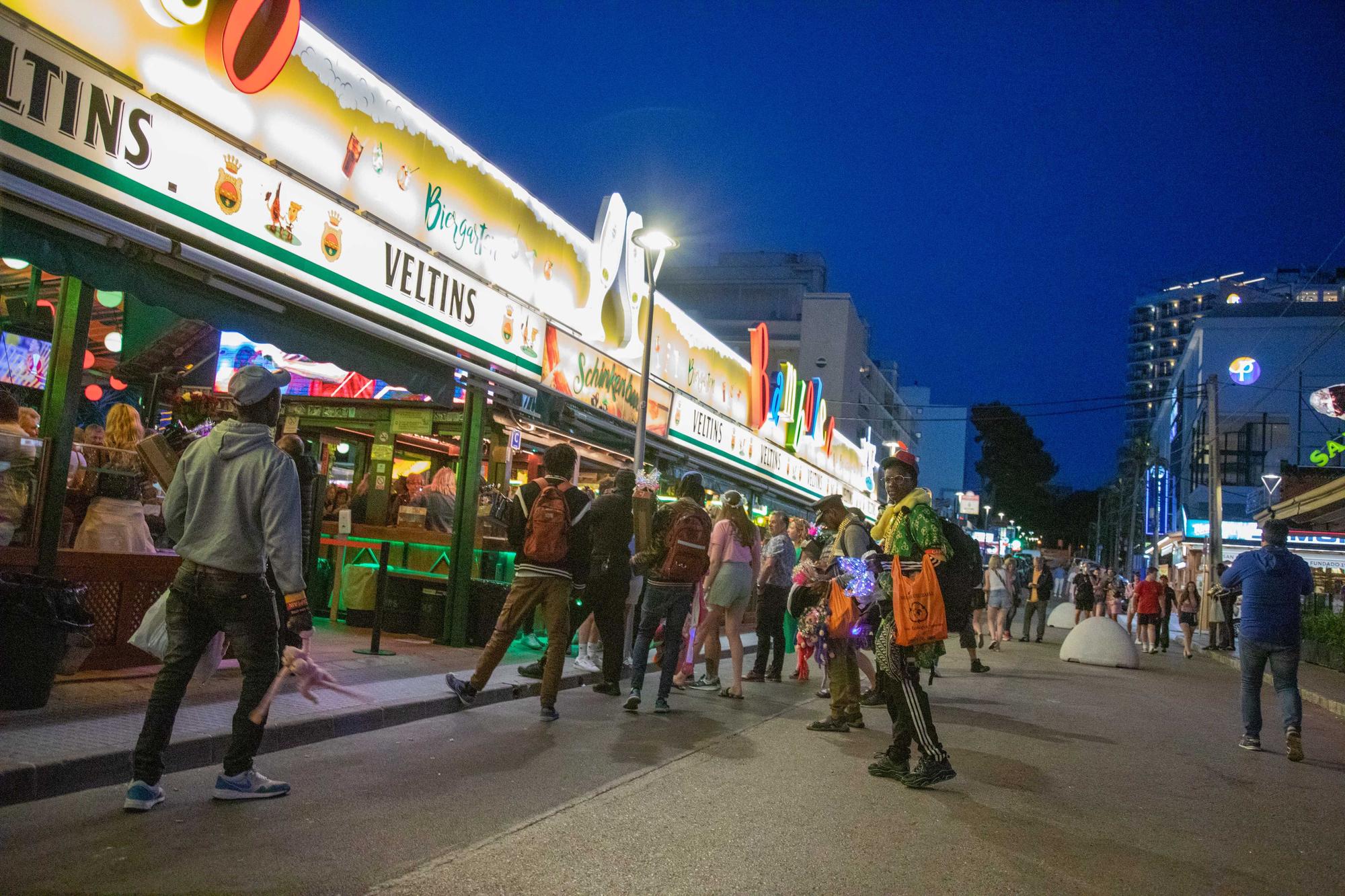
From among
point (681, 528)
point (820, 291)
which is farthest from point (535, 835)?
point (820, 291)

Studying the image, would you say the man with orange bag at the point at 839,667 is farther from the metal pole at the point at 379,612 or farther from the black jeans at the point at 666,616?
the metal pole at the point at 379,612

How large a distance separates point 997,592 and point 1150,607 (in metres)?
4.71

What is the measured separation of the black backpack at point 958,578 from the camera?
20.5ft

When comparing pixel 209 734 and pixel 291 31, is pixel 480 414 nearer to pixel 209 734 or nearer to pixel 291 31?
pixel 291 31

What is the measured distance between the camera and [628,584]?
30.3 feet

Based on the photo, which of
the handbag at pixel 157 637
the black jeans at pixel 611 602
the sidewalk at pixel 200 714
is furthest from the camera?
the black jeans at pixel 611 602

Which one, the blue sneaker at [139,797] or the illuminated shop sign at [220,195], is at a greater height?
the illuminated shop sign at [220,195]

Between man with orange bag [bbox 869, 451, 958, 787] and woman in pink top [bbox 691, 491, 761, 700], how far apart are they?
3323 millimetres

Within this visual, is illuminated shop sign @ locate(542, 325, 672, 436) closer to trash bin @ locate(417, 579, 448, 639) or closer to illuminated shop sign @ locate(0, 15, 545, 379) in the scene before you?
illuminated shop sign @ locate(0, 15, 545, 379)

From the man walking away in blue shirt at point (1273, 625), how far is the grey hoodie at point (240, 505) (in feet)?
25.0

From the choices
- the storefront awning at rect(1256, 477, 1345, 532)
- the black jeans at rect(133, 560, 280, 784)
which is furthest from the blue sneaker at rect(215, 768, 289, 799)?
the storefront awning at rect(1256, 477, 1345, 532)

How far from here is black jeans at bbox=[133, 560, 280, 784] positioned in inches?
185

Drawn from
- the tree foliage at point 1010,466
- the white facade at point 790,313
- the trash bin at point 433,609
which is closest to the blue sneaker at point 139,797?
the trash bin at point 433,609

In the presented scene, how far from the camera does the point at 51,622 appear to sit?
5348 millimetres
